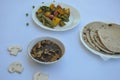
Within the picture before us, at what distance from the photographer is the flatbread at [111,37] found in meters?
1.08

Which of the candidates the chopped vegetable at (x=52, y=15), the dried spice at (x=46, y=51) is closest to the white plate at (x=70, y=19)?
the chopped vegetable at (x=52, y=15)

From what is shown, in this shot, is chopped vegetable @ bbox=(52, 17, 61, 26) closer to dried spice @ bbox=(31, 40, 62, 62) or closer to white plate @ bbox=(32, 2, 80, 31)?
white plate @ bbox=(32, 2, 80, 31)

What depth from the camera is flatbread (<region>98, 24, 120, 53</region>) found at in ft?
3.56

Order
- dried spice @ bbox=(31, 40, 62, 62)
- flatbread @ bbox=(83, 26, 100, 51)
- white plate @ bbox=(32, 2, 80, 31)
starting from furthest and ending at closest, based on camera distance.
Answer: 1. white plate @ bbox=(32, 2, 80, 31)
2. flatbread @ bbox=(83, 26, 100, 51)
3. dried spice @ bbox=(31, 40, 62, 62)

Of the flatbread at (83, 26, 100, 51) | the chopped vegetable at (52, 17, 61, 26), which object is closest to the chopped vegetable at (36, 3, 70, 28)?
the chopped vegetable at (52, 17, 61, 26)

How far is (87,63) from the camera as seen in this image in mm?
1066

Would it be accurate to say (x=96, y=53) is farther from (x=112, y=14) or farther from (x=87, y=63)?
(x=112, y=14)

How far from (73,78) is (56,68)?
99 mm

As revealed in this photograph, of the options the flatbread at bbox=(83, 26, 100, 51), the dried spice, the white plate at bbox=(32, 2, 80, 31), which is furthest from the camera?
the white plate at bbox=(32, 2, 80, 31)

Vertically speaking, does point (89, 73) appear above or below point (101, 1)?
below

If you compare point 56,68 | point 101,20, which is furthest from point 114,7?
point 56,68

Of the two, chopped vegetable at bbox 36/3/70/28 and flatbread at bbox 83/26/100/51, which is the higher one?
chopped vegetable at bbox 36/3/70/28

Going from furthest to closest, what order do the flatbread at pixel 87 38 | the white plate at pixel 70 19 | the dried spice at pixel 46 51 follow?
the white plate at pixel 70 19, the flatbread at pixel 87 38, the dried spice at pixel 46 51

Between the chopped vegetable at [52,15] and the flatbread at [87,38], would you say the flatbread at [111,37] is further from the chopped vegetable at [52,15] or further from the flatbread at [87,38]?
the chopped vegetable at [52,15]
